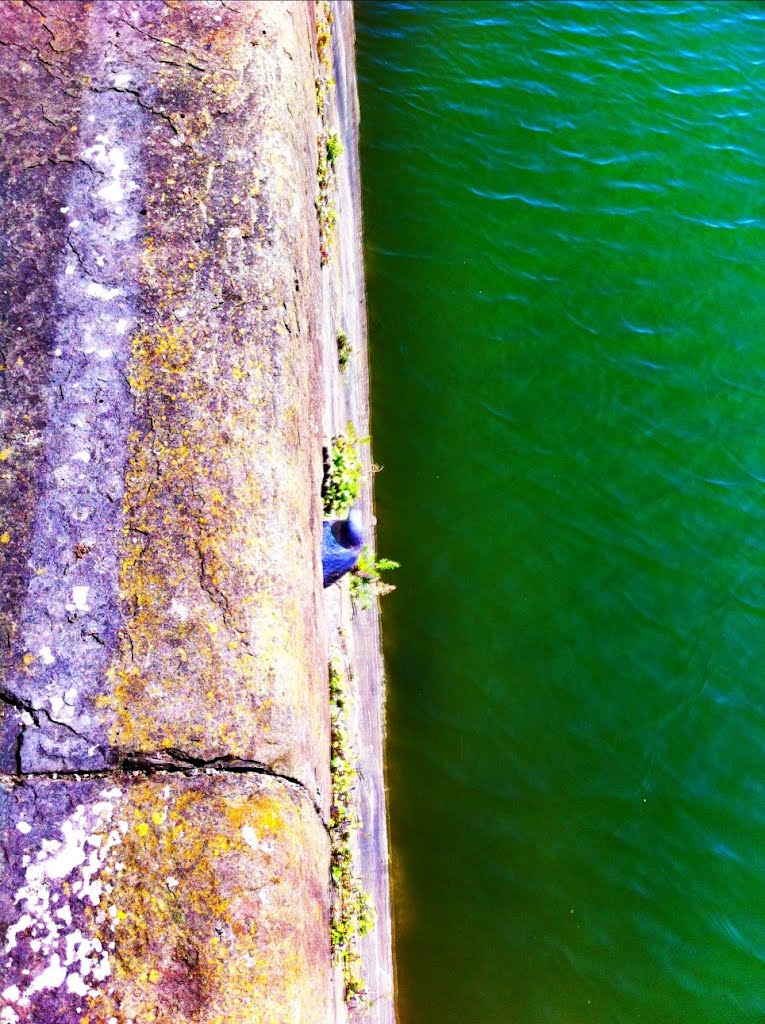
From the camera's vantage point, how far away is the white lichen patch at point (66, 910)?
164cm

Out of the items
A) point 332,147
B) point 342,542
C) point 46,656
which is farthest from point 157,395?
point 332,147

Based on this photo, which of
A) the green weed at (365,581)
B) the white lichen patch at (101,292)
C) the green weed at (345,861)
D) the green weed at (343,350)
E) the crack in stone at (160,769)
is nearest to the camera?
the crack in stone at (160,769)

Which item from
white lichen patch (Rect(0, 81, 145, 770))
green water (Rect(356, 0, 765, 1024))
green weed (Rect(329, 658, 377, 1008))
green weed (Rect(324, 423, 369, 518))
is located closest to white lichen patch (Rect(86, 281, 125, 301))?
white lichen patch (Rect(0, 81, 145, 770))

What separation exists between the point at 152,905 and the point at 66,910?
175mm

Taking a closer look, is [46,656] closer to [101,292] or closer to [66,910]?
[66,910]

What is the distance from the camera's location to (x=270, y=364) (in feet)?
7.64

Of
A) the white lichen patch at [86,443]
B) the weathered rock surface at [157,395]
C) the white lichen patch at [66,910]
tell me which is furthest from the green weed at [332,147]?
the white lichen patch at [66,910]

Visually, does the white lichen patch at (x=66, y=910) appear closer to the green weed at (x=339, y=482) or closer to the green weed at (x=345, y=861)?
the green weed at (x=345, y=861)

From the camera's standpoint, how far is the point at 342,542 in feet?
9.61

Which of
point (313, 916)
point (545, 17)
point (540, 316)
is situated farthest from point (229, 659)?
point (545, 17)

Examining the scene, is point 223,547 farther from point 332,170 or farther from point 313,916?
point 332,170

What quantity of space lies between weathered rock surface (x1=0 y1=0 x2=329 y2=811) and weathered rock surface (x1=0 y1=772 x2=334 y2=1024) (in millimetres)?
97

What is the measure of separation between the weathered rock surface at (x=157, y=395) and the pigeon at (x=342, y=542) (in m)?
0.35

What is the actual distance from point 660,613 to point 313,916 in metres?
3.33
